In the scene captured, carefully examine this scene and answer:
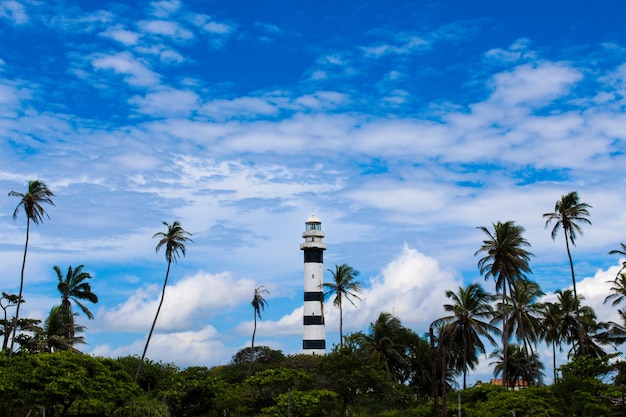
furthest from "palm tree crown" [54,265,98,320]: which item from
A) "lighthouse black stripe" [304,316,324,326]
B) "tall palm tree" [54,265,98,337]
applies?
"lighthouse black stripe" [304,316,324,326]

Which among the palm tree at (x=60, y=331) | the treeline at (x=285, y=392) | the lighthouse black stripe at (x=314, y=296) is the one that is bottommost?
the treeline at (x=285, y=392)

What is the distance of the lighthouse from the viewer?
3410 inches

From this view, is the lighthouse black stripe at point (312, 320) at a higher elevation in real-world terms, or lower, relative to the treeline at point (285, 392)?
higher

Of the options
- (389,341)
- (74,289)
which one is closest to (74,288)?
(74,289)

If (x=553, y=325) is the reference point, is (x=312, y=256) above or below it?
above

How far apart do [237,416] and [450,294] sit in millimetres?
25467

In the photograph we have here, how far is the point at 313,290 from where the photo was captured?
88.1 m

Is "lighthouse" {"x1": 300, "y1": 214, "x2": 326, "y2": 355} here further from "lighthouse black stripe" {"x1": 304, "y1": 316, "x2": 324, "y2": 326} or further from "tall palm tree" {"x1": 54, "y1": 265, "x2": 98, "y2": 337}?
"tall palm tree" {"x1": 54, "y1": 265, "x2": 98, "y2": 337}

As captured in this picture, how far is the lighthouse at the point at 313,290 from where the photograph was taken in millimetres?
86625

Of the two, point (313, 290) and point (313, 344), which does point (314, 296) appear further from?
point (313, 344)

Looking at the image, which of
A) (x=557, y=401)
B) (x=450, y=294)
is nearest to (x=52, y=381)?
(x=557, y=401)

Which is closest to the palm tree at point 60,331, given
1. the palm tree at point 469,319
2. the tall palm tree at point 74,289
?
the tall palm tree at point 74,289

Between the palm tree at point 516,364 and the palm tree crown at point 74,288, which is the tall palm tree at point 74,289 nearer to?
the palm tree crown at point 74,288

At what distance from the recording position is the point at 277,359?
8594 centimetres
